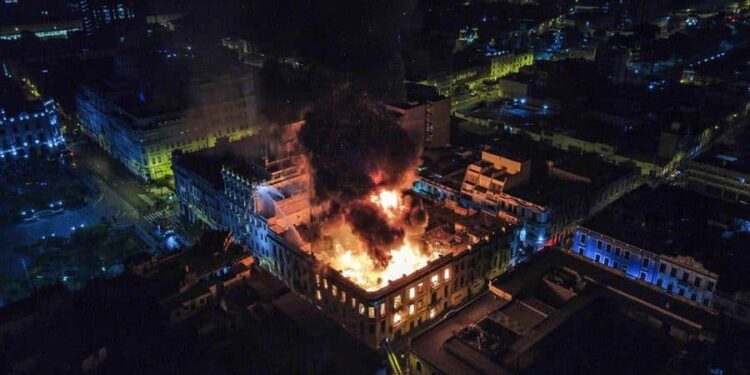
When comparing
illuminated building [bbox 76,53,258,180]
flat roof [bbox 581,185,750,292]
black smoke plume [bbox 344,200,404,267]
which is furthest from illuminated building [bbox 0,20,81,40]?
flat roof [bbox 581,185,750,292]

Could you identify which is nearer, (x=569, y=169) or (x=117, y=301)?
(x=117, y=301)

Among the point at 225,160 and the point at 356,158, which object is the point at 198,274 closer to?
the point at 356,158

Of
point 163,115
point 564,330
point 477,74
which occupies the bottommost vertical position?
point 564,330

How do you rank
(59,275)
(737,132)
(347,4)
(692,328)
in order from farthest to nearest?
(347,4)
(737,132)
(59,275)
(692,328)

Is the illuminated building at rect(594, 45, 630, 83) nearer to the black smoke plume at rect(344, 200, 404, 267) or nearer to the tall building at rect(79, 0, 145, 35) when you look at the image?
the black smoke plume at rect(344, 200, 404, 267)

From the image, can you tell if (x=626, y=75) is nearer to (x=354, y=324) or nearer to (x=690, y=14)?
(x=690, y=14)

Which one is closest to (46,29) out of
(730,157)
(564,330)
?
(564,330)

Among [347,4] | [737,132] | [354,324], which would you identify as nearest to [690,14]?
[737,132]
